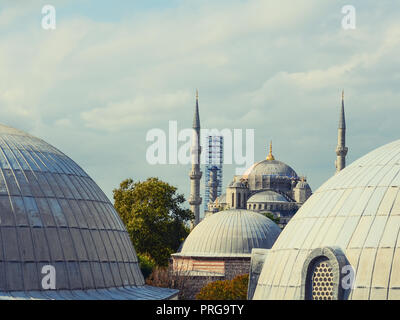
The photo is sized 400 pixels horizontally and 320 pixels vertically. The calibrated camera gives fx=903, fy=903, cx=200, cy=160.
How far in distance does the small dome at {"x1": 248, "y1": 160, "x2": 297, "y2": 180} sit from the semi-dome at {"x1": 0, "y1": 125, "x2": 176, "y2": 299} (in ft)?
350

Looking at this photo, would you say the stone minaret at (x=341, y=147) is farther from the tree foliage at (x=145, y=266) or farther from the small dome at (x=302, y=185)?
the tree foliage at (x=145, y=266)

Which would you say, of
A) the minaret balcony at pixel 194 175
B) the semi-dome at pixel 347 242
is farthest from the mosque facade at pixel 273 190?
the semi-dome at pixel 347 242

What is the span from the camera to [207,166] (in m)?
144

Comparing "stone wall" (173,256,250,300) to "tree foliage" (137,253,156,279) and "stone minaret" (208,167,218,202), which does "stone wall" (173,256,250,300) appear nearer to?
"tree foliage" (137,253,156,279)

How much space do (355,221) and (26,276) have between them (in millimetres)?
7784

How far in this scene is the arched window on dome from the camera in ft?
67.7

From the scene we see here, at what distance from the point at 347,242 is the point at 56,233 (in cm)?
684

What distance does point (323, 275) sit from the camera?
2114 centimetres

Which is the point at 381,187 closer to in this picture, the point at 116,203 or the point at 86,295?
→ the point at 86,295

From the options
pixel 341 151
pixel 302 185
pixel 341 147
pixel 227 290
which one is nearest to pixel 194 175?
pixel 341 151

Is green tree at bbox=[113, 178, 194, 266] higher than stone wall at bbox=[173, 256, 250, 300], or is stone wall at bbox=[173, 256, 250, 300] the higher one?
green tree at bbox=[113, 178, 194, 266]

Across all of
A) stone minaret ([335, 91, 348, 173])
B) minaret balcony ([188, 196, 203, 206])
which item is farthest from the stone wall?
stone minaret ([335, 91, 348, 173])

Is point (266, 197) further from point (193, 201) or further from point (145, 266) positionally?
point (145, 266)

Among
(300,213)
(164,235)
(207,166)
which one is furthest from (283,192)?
(300,213)
